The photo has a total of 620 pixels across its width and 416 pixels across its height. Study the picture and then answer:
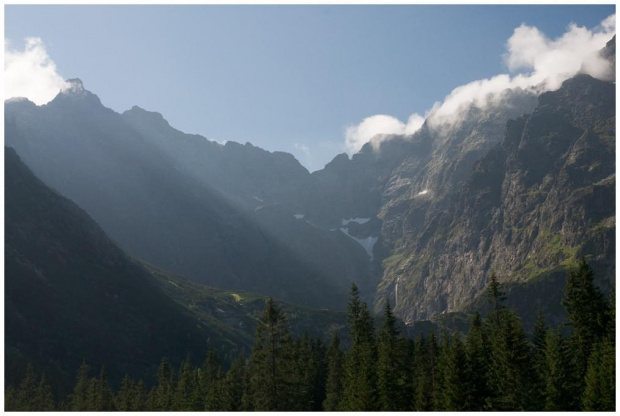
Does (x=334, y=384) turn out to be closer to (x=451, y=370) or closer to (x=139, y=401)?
(x=451, y=370)

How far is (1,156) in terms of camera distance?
4762cm

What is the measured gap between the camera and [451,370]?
2699 inches

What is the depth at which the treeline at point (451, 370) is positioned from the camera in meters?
69.4

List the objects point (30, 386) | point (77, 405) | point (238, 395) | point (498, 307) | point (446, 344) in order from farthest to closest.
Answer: point (30, 386), point (77, 405), point (238, 395), point (498, 307), point (446, 344)

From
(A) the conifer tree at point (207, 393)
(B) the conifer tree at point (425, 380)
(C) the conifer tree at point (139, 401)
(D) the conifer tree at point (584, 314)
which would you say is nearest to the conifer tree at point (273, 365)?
(B) the conifer tree at point (425, 380)

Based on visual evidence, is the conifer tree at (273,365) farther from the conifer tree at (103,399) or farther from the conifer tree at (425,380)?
the conifer tree at (103,399)

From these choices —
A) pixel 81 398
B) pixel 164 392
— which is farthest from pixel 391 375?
pixel 81 398

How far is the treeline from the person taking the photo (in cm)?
6944

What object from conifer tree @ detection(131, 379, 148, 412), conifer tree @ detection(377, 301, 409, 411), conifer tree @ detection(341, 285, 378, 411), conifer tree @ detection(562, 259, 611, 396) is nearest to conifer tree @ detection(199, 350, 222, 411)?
conifer tree @ detection(131, 379, 148, 412)

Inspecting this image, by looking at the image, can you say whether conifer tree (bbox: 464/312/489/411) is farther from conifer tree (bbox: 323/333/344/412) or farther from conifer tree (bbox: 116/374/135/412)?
conifer tree (bbox: 116/374/135/412)

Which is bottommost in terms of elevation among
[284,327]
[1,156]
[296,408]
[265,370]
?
[296,408]

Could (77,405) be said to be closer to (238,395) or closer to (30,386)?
(30,386)

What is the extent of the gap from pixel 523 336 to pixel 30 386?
5140 inches

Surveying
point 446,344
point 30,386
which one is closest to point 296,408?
point 446,344
